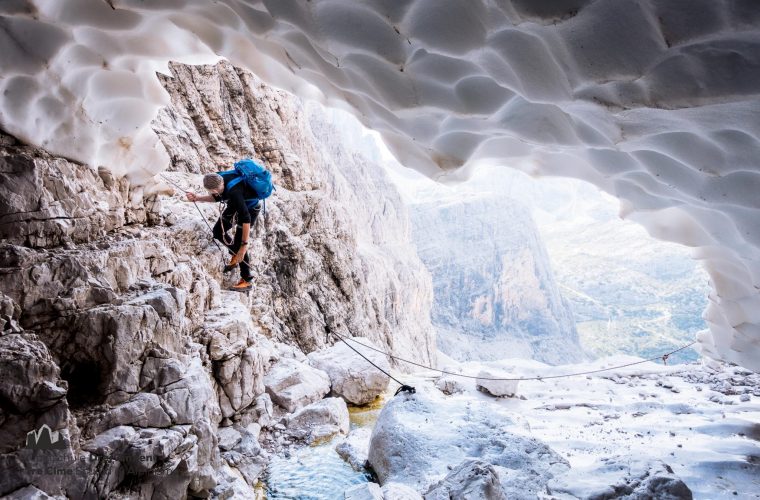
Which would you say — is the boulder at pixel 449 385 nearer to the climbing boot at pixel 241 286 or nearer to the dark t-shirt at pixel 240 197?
the climbing boot at pixel 241 286

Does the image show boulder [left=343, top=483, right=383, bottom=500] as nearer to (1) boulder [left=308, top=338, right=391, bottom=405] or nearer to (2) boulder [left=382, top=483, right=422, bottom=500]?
(2) boulder [left=382, top=483, right=422, bottom=500]

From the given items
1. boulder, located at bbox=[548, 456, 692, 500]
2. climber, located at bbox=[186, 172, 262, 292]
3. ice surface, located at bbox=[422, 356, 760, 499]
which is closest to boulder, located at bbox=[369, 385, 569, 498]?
ice surface, located at bbox=[422, 356, 760, 499]

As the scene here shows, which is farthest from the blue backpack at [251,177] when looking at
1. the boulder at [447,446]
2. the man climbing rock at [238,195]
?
the boulder at [447,446]

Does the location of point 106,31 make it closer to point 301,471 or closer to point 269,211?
point 301,471

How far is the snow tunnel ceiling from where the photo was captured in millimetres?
2039

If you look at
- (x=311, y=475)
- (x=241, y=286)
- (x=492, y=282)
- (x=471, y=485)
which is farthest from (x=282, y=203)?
(x=492, y=282)

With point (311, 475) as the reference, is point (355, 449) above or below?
above

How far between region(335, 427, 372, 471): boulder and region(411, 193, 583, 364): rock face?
6794 cm

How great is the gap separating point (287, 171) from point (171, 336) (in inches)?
442

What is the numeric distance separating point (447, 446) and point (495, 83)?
3.98 metres

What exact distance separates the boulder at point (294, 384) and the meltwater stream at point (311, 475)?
105 cm

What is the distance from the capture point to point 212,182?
5441 mm

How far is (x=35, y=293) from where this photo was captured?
364 cm

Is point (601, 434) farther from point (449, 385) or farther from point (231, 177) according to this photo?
point (231, 177)
